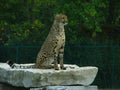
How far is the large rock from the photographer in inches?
503

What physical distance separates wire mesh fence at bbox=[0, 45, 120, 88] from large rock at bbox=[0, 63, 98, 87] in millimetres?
8285

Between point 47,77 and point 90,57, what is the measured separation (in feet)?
32.5

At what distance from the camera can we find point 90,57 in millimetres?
22562

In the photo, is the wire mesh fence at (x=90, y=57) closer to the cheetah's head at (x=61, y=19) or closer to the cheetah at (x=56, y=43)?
the cheetah at (x=56, y=43)

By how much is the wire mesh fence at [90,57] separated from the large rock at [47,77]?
8.28m

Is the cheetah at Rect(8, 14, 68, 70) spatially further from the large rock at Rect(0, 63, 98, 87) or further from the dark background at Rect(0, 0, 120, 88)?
the dark background at Rect(0, 0, 120, 88)

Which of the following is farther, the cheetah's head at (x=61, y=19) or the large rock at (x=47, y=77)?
the cheetah's head at (x=61, y=19)

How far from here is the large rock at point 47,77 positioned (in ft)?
42.0

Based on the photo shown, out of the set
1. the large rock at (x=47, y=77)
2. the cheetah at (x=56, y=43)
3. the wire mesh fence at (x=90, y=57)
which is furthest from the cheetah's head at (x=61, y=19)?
the wire mesh fence at (x=90, y=57)

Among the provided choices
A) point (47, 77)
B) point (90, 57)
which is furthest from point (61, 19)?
point (90, 57)

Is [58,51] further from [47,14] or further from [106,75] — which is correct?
[47,14]

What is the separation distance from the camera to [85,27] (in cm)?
2534

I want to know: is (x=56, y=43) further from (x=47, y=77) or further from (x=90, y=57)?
(x=90, y=57)

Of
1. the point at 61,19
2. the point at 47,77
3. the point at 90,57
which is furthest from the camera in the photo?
the point at 90,57
